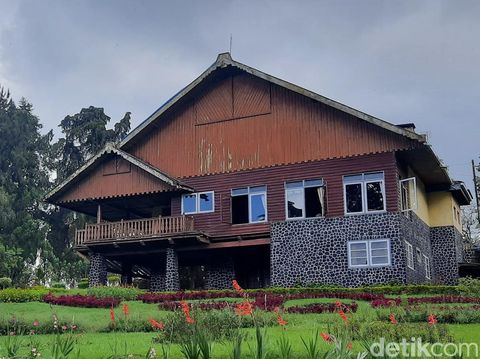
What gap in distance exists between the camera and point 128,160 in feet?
105

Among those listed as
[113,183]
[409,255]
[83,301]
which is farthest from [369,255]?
[113,183]

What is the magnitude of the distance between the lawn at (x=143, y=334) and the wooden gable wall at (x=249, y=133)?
9.07 meters

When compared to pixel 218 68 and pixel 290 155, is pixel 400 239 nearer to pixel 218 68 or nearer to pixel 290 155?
pixel 290 155

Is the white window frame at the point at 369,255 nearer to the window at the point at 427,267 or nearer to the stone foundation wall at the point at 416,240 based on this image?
the stone foundation wall at the point at 416,240

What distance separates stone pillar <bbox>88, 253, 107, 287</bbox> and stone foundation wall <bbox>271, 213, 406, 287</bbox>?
8.94 meters

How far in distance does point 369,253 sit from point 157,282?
39.5 ft

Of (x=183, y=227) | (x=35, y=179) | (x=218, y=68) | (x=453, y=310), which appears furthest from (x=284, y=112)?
(x=35, y=179)

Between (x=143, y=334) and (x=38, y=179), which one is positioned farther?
(x=38, y=179)

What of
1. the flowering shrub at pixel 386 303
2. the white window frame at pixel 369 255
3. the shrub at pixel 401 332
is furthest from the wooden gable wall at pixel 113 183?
the shrub at pixel 401 332

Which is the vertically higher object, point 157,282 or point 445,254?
point 445,254

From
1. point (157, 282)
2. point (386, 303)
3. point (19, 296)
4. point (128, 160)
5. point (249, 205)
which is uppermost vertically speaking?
point (128, 160)

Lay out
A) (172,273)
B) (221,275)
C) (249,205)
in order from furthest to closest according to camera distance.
→ 1. (221,275)
2. (249,205)
3. (172,273)

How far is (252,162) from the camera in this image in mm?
31234

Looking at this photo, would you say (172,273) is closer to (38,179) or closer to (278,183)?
(278,183)
